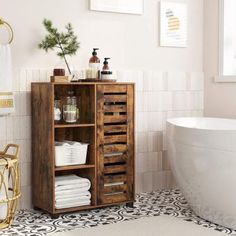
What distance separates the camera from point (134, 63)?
463 centimetres

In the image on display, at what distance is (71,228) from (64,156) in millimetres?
Answer: 566

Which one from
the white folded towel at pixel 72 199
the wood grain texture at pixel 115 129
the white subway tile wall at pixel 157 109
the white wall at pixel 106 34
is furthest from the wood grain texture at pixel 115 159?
the white wall at pixel 106 34

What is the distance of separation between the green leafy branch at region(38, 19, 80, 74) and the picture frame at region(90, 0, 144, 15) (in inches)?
13.9

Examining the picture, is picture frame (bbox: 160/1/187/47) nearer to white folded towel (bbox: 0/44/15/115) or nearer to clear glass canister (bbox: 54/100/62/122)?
clear glass canister (bbox: 54/100/62/122)

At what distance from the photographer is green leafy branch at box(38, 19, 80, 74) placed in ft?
13.0

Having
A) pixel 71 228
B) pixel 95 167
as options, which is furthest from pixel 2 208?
pixel 95 167

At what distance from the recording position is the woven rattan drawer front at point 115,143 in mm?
3977

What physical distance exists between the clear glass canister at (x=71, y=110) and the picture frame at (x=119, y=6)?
2.87ft

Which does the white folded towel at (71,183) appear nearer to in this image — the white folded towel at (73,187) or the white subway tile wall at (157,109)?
the white folded towel at (73,187)

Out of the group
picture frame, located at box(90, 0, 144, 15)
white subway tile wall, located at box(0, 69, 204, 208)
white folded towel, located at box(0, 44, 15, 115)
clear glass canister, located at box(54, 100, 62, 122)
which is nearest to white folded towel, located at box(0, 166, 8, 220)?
white folded towel, located at box(0, 44, 15, 115)

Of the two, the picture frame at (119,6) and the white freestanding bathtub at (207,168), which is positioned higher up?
the picture frame at (119,6)

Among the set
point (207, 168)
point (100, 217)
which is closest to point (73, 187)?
point (100, 217)

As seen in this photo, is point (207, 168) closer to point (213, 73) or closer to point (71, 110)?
point (71, 110)

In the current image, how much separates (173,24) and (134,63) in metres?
0.59
